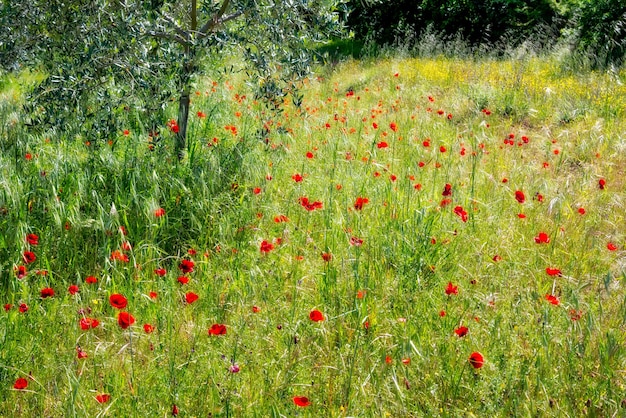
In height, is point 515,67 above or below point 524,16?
below

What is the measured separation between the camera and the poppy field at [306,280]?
2428mm

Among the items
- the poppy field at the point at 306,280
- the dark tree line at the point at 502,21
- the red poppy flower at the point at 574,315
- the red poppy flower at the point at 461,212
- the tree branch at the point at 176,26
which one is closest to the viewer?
the poppy field at the point at 306,280

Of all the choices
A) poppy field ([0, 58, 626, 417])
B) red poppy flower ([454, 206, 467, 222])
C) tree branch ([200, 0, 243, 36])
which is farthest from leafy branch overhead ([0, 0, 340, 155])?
red poppy flower ([454, 206, 467, 222])

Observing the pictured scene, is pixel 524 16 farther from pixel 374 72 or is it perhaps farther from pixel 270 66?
pixel 270 66

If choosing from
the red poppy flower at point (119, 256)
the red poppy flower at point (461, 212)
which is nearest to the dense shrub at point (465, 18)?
the red poppy flower at point (461, 212)

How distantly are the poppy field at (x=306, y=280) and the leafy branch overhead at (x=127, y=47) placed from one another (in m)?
0.38

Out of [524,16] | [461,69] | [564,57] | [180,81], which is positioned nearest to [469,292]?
[180,81]

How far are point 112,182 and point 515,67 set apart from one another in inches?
A: 302

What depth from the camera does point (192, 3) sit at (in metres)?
4.95

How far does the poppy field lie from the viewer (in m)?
2.43

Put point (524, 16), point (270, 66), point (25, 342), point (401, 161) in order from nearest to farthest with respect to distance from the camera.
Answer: point (25, 342), point (270, 66), point (401, 161), point (524, 16)

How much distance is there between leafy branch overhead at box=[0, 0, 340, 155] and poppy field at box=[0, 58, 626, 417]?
38cm

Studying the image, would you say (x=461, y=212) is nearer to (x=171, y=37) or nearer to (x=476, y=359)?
(x=476, y=359)

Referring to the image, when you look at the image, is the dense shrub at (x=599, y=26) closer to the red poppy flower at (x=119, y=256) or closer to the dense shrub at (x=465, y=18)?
the dense shrub at (x=465, y=18)
